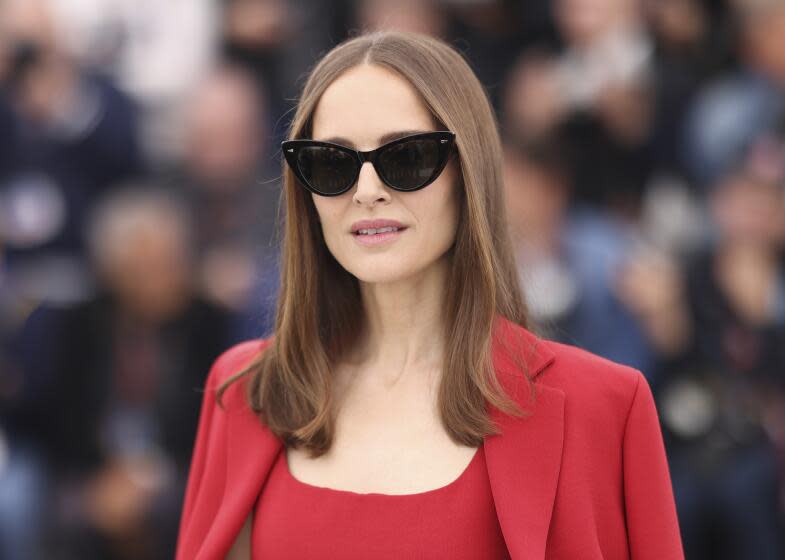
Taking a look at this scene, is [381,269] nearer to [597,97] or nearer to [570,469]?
[570,469]

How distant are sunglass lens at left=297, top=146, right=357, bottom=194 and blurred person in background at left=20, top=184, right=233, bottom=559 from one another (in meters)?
2.52

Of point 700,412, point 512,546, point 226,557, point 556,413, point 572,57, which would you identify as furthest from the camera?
point 572,57

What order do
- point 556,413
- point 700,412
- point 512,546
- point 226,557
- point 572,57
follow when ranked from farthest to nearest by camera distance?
1. point 572,57
2. point 700,412
3. point 226,557
4. point 556,413
5. point 512,546

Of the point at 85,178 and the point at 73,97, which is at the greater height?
the point at 73,97

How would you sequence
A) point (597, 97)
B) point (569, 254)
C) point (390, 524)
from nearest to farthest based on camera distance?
point (390, 524) < point (569, 254) < point (597, 97)

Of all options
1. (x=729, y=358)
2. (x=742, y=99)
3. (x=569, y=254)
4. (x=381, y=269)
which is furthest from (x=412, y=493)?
(x=742, y=99)

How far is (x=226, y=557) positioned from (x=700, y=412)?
2.74 meters

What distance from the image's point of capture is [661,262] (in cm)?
467

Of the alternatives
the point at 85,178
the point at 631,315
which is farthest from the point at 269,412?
the point at 85,178

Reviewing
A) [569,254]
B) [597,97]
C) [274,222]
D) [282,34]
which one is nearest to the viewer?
[274,222]

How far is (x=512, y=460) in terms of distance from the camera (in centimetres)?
215

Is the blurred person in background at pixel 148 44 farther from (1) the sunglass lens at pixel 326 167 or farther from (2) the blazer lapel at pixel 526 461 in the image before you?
(2) the blazer lapel at pixel 526 461

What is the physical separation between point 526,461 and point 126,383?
294cm

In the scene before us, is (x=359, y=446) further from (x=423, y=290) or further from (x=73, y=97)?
(x=73, y=97)
